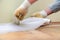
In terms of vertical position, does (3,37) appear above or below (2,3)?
below

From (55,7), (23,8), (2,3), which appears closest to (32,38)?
(23,8)

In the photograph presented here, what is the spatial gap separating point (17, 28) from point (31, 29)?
107 millimetres

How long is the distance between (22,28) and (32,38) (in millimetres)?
247

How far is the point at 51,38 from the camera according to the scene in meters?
1.00

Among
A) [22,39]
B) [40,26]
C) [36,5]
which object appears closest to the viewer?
[22,39]

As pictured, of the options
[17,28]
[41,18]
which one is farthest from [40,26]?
[17,28]

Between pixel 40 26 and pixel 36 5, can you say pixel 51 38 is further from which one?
pixel 36 5

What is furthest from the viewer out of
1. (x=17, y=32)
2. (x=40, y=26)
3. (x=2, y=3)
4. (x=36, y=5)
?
(x=36, y=5)

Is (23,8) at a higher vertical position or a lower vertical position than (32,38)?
higher

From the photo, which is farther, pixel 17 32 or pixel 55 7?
pixel 55 7

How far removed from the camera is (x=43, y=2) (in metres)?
1.72

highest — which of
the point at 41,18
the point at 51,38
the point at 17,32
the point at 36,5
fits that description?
the point at 36,5

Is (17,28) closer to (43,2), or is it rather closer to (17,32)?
(17,32)

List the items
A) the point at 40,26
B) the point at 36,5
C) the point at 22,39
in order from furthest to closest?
1. the point at 36,5
2. the point at 40,26
3. the point at 22,39
